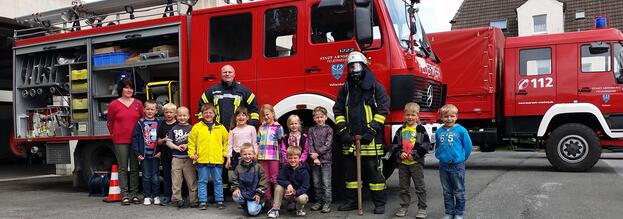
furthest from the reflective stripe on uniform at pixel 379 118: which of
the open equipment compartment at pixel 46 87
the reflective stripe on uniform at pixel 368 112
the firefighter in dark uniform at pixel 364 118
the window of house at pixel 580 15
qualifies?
the window of house at pixel 580 15

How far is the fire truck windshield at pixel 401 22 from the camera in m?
6.31

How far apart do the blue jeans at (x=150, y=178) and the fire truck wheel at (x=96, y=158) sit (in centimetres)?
145

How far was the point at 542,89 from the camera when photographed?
10.0 meters

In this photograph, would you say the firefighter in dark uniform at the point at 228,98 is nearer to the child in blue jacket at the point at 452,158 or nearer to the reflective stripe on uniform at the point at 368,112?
the reflective stripe on uniform at the point at 368,112

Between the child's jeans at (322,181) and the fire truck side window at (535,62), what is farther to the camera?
the fire truck side window at (535,62)

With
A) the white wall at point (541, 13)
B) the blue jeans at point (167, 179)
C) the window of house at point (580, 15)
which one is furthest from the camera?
the white wall at point (541, 13)

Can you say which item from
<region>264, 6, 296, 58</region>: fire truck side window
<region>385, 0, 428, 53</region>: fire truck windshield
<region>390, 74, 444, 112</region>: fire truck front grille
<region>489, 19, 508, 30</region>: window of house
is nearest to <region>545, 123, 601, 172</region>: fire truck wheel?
<region>385, 0, 428, 53</region>: fire truck windshield

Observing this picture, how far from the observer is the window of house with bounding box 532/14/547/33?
30359 mm

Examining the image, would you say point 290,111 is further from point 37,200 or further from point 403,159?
point 37,200

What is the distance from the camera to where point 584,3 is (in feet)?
99.6

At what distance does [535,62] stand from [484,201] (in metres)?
4.62

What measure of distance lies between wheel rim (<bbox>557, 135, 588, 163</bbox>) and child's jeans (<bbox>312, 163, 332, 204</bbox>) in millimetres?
5691

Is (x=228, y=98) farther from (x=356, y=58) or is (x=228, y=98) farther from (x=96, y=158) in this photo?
(x=96, y=158)

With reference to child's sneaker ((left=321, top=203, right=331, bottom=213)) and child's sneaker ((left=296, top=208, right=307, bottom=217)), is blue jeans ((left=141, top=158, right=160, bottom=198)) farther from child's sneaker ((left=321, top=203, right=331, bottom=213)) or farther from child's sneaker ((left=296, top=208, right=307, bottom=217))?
child's sneaker ((left=321, top=203, right=331, bottom=213))
